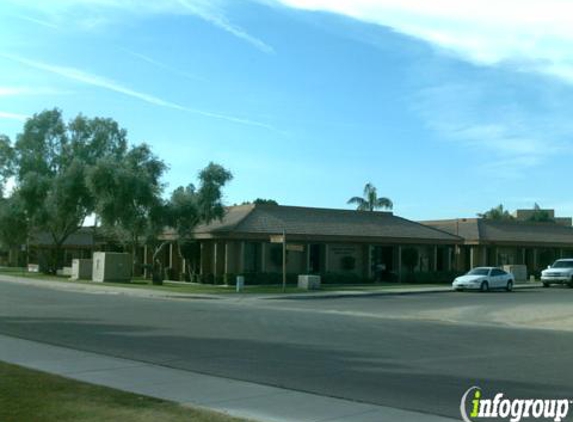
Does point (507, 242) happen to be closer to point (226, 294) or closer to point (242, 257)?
point (242, 257)

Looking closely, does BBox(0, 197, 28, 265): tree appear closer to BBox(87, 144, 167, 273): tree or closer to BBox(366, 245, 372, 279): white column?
BBox(87, 144, 167, 273): tree

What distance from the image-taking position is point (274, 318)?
22.8m

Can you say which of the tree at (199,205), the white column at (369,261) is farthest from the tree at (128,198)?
the white column at (369,261)

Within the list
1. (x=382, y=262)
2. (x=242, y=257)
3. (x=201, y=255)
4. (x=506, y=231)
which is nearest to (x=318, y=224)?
(x=382, y=262)

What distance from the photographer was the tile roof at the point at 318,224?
4712cm

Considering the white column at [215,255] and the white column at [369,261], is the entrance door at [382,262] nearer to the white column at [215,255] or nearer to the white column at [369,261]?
the white column at [369,261]

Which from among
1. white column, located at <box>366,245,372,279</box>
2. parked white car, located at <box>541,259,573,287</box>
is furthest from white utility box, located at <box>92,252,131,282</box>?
parked white car, located at <box>541,259,573,287</box>

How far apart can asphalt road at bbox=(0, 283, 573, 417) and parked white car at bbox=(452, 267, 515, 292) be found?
40.7 feet

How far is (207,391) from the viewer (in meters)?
10.0

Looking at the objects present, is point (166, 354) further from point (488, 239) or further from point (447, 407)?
point (488, 239)

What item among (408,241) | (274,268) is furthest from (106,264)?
(408,241)

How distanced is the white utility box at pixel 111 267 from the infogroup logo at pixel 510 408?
39.8 metres

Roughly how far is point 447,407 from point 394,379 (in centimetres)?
208

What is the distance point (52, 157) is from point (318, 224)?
24.9m
